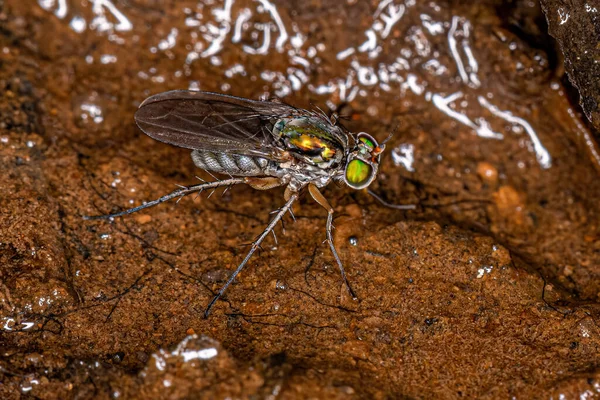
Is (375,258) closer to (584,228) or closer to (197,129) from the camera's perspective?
(197,129)

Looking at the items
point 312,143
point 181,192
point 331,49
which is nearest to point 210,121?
point 181,192

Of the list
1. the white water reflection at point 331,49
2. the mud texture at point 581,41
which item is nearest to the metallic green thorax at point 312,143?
the white water reflection at point 331,49

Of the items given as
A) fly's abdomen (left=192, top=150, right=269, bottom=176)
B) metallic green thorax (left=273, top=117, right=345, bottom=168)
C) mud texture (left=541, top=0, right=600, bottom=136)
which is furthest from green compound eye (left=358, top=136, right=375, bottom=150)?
mud texture (left=541, top=0, right=600, bottom=136)

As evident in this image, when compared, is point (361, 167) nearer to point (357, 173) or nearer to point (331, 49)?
point (357, 173)

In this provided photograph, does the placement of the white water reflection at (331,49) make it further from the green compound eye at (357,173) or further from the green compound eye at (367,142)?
the green compound eye at (357,173)

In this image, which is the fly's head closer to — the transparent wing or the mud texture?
the transparent wing

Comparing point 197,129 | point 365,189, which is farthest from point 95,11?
point 365,189
